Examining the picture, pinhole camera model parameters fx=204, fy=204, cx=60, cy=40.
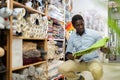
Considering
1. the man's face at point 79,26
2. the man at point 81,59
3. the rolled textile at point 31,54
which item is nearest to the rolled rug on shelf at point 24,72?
the rolled textile at point 31,54

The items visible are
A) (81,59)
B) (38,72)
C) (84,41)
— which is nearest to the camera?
(81,59)

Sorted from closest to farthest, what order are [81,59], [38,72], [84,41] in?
[81,59], [84,41], [38,72]

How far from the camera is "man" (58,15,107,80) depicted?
248cm

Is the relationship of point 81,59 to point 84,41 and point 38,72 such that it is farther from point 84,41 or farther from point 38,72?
point 38,72

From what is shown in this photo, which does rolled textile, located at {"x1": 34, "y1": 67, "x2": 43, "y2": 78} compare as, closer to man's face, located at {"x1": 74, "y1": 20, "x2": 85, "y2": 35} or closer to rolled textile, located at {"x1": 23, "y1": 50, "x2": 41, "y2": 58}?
rolled textile, located at {"x1": 23, "y1": 50, "x2": 41, "y2": 58}

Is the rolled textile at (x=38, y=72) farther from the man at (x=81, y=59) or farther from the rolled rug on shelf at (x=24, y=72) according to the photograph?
the man at (x=81, y=59)

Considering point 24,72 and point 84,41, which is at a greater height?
point 84,41

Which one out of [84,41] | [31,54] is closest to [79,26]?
[84,41]

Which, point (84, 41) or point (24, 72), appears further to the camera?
point (84, 41)

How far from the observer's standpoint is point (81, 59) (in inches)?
101

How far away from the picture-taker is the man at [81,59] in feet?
8.15

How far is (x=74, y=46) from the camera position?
2766 millimetres

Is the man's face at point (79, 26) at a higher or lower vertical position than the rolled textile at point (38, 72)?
higher

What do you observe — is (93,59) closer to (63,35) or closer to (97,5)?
(63,35)
